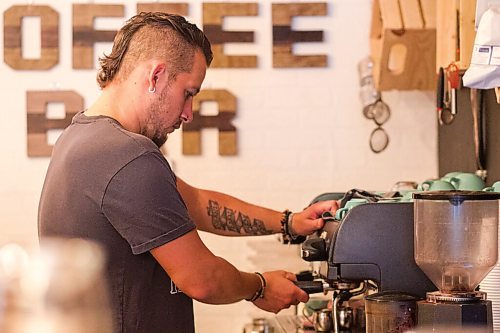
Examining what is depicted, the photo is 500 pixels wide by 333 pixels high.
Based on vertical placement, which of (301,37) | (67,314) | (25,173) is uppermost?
(301,37)

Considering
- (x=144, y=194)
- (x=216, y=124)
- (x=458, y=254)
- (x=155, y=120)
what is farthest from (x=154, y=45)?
(x=216, y=124)

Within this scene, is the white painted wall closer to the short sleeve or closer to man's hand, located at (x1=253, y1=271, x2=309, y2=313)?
man's hand, located at (x1=253, y1=271, x2=309, y2=313)

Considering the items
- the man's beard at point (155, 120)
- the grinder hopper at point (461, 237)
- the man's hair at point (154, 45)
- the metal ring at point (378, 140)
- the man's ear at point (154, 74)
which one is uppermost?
the man's hair at point (154, 45)

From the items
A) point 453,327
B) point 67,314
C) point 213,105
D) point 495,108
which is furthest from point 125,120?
point 213,105

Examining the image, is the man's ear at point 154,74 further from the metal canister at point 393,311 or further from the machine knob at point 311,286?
the metal canister at point 393,311

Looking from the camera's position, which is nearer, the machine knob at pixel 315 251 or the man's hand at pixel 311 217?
the machine knob at pixel 315 251

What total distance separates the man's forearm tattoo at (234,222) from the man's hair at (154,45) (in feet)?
2.91

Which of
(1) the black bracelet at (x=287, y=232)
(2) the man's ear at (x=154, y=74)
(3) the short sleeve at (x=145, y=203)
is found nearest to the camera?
(3) the short sleeve at (x=145, y=203)

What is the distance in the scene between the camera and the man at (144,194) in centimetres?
230

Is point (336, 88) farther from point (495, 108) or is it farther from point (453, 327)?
point (453, 327)

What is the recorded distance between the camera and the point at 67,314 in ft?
8.04

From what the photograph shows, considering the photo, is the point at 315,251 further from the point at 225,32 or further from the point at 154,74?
the point at 225,32

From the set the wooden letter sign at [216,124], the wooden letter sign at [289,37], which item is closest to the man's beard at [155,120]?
the wooden letter sign at [216,124]

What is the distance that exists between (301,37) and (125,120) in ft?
6.50
